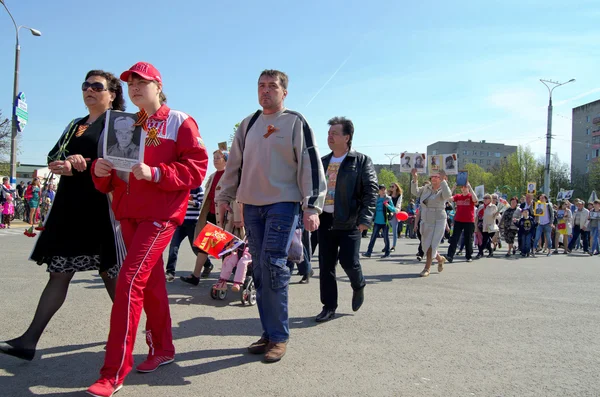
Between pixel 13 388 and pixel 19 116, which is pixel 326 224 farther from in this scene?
pixel 19 116

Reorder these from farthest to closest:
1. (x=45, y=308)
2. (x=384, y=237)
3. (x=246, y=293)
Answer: (x=384, y=237) < (x=246, y=293) < (x=45, y=308)

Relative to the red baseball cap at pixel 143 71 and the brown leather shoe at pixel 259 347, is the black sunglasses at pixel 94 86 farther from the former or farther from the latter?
the brown leather shoe at pixel 259 347

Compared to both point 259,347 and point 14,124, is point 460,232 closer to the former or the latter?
point 259,347

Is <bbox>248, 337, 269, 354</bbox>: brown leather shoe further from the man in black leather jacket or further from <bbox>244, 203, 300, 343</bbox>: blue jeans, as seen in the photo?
the man in black leather jacket

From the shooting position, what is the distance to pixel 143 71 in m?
3.20

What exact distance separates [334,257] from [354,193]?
747mm

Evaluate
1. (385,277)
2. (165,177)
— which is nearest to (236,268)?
(165,177)

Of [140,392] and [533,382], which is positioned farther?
[533,382]

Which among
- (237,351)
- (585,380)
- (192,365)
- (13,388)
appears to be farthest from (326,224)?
(13,388)

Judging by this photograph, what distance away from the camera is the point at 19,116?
20.3 metres

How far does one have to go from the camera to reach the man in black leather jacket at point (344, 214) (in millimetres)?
5105

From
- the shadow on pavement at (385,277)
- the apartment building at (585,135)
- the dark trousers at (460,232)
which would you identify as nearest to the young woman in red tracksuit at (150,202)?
the shadow on pavement at (385,277)

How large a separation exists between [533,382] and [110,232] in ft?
10.6

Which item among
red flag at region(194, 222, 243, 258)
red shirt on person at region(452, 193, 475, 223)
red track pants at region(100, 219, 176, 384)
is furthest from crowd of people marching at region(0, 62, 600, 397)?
red shirt on person at region(452, 193, 475, 223)
